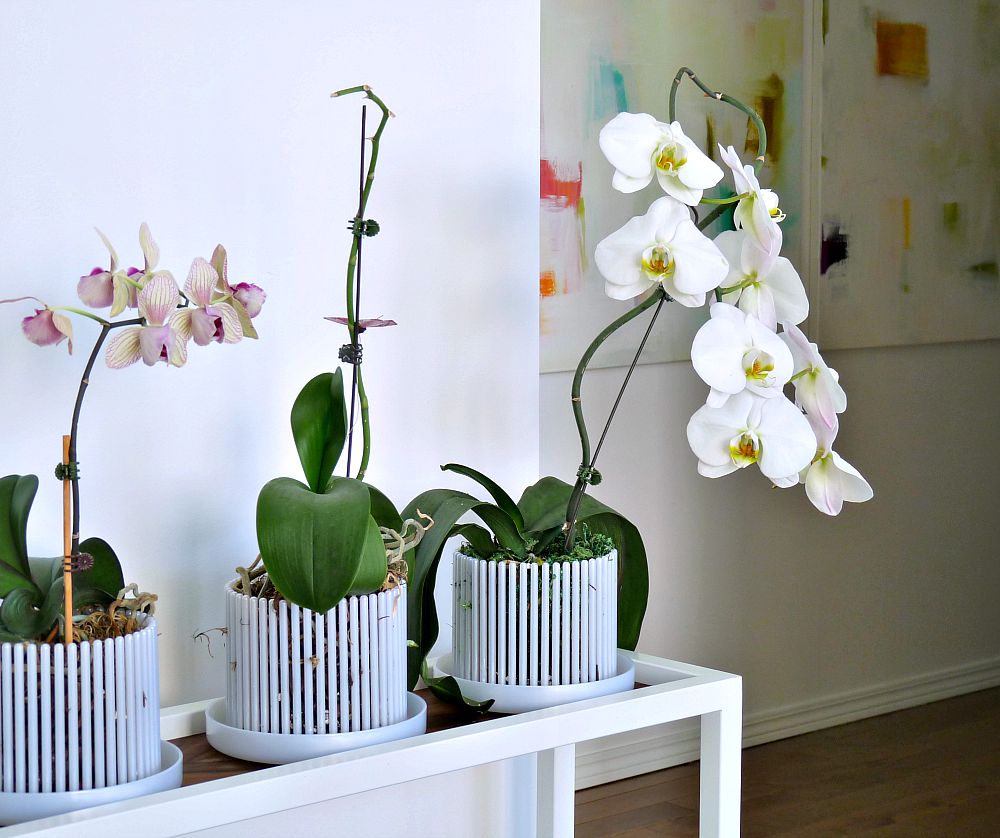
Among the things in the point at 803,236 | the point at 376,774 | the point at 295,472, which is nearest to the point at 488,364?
the point at 295,472

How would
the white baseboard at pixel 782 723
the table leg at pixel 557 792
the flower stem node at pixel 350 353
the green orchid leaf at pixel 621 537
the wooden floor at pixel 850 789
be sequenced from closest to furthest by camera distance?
1. the flower stem node at pixel 350 353
2. the green orchid leaf at pixel 621 537
3. the table leg at pixel 557 792
4. the wooden floor at pixel 850 789
5. the white baseboard at pixel 782 723

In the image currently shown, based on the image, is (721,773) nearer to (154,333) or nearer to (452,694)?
(452,694)

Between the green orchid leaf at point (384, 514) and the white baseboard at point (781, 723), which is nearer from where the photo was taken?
the green orchid leaf at point (384, 514)

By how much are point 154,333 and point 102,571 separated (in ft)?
0.66

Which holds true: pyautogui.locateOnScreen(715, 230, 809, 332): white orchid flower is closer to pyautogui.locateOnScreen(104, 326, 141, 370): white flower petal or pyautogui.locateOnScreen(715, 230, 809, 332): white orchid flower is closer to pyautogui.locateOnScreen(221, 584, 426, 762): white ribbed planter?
pyautogui.locateOnScreen(221, 584, 426, 762): white ribbed planter

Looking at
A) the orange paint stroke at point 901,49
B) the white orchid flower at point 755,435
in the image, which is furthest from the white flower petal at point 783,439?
the orange paint stroke at point 901,49

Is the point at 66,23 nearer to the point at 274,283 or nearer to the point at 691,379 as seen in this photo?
the point at 274,283

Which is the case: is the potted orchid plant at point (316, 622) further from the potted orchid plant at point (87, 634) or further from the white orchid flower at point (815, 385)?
the white orchid flower at point (815, 385)

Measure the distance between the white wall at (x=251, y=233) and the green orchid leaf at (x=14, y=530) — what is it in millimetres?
153

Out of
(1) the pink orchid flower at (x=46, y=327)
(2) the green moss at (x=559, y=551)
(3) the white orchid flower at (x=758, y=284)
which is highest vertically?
(3) the white orchid flower at (x=758, y=284)

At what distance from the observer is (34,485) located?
84 cm

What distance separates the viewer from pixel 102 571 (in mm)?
922

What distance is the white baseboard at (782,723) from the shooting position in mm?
2553

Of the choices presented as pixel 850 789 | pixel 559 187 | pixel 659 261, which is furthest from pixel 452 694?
pixel 850 789
